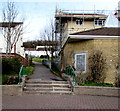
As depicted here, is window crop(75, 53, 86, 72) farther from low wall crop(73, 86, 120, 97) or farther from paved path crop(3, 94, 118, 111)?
paved path crop(3, 94, 118, 111)

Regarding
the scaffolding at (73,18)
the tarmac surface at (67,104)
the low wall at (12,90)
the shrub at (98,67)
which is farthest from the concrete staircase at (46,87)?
the scaffolding at (73,18)

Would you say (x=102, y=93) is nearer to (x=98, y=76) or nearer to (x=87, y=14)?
(x=98, y=76)

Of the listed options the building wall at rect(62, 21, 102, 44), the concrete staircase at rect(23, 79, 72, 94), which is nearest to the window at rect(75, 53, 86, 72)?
the concrete staircase at rect(23, 79, 72, 94)

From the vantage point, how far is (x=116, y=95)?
9.28 metres

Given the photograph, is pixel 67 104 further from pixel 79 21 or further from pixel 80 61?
pixel 79 21

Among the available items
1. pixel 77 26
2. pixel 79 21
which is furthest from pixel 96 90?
pixel 79 21

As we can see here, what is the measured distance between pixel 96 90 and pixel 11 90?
4842 mm

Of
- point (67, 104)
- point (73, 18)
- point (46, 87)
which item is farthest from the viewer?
point (73, 18)

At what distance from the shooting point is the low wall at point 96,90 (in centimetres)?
934

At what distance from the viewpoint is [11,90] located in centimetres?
947

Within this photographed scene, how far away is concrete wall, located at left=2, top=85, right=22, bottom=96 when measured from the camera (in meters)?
9.45

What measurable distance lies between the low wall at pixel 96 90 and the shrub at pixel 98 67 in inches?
91.0

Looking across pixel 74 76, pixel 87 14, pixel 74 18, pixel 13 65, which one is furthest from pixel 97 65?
pixel 87 14

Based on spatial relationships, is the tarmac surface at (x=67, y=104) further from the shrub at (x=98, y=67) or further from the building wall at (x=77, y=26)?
the building wall at (x=77, y=26)
